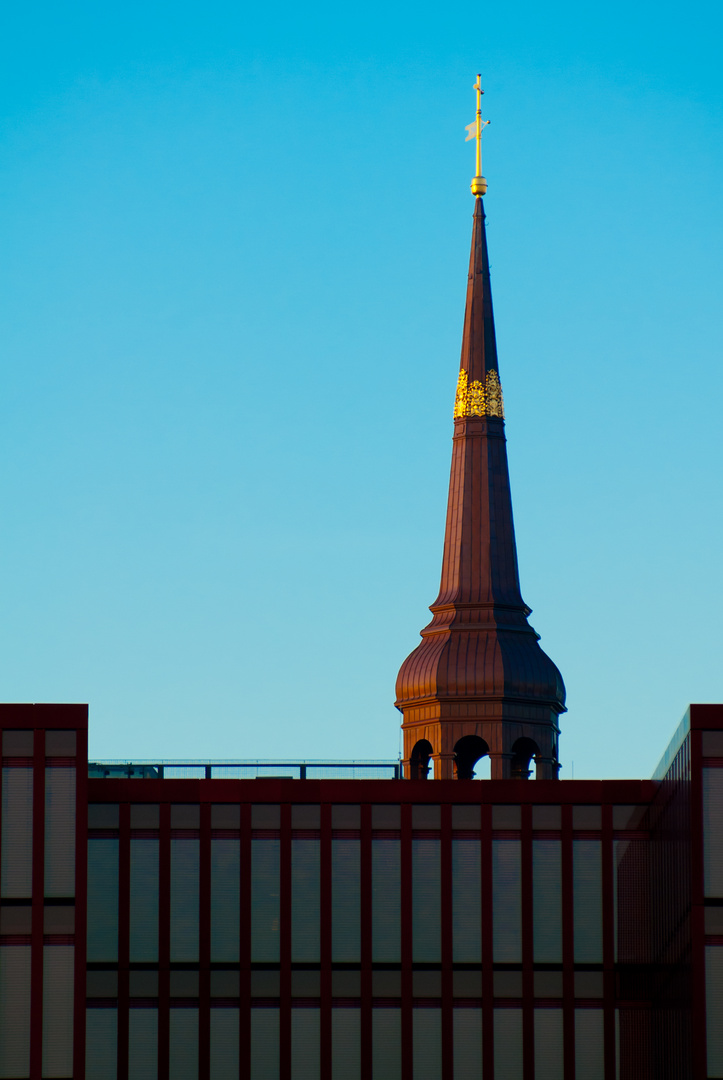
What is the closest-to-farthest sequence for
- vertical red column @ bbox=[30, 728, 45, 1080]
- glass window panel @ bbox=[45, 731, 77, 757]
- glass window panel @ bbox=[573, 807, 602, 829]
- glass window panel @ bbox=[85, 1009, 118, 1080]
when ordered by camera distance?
vertical red column @ bbox=[30, 728, 45, 1080]
glass window panel @ bbox=[45, 731, 77, 757]
glass window panel @ bbox=[85, 1009, 118, 1080]
glass window panel @ bbox=[573, 807, 602, 829]

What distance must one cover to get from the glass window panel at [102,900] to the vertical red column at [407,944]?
10136 mm

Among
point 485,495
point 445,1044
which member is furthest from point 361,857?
point 485,495

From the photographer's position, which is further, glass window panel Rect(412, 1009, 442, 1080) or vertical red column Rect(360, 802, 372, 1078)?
glass window panel Rect(412, 1009, 442, 1080)

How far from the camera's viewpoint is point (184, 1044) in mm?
89938

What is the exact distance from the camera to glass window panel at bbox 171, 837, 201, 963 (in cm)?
9031

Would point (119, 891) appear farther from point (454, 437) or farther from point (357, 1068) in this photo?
point (454, 437)

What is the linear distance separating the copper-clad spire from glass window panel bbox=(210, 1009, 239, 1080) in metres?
16.3

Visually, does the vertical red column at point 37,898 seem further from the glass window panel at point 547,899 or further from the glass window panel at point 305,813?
the glass window panel at point 547,899

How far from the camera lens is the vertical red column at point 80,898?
8112 cm

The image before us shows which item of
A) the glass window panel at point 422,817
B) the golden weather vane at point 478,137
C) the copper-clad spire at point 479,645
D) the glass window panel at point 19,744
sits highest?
the golden weather vane at point 478,137

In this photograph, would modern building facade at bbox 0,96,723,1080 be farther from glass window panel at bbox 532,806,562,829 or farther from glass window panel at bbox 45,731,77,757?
glass window panel at bbox 45,731,77,757

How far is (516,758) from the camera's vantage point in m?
106

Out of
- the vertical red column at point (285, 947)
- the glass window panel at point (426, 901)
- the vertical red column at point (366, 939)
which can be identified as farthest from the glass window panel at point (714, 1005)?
the vertical red column at point (285, 947)

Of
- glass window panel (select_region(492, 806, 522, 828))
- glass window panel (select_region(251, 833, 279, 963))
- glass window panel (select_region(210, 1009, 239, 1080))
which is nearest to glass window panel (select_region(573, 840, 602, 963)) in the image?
glass window panel (select_region(492, 806, 522, 828))
